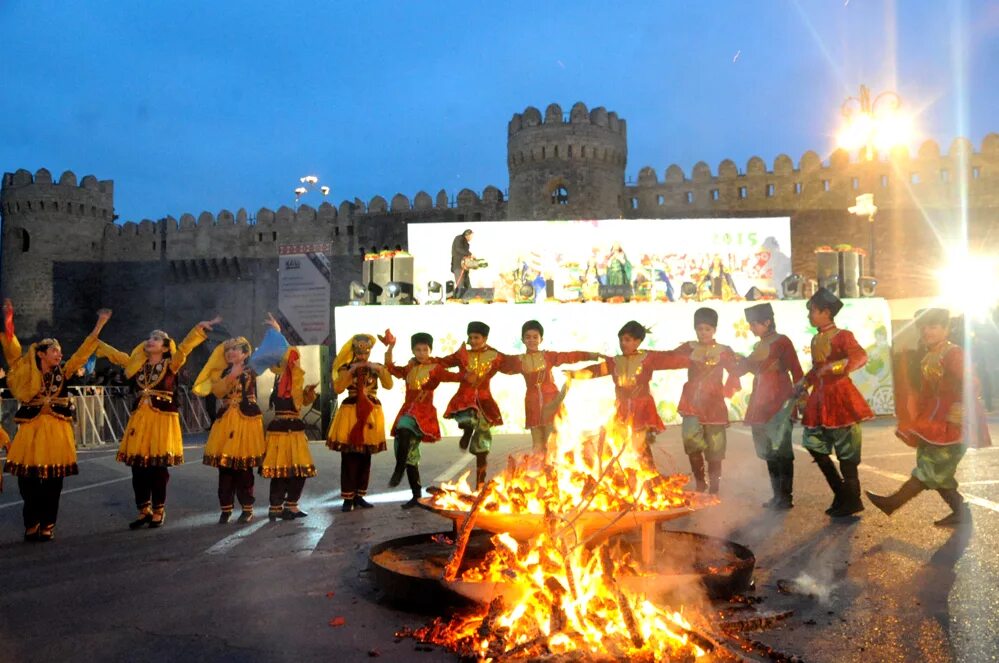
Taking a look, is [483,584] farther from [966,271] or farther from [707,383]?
[966,271]

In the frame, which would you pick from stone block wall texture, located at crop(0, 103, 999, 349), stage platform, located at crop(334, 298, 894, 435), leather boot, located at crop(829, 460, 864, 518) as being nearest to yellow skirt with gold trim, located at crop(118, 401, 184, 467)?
leather boot, located at crop(829, 460, 864, 518)

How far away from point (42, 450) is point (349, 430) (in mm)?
2208

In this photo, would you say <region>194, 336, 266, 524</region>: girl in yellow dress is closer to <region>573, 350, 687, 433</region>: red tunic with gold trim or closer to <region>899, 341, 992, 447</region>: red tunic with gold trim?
<region>573, 350, 687, 433</region>: red tunic with gold trim

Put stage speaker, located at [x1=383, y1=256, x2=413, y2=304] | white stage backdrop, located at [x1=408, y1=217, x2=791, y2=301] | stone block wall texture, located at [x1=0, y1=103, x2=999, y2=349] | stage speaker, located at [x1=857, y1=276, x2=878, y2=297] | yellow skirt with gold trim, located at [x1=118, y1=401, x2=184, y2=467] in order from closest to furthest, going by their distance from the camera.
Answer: yellow skirt with gold trim, located at [x1=118, y1=401, x2=184, y2=467], stage speaker, located at [x1=857, y1=276, x2=878, y2=297], stage speaker, located at [x1=383, y1=256, x2=413, y2=304], white stage backdrop, located at [x1=408, y1=217, x2=791, y2=301], stone block wall texture, located at [x1=0, y1=103, x2=999, y2=349]

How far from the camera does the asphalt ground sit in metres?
3.02

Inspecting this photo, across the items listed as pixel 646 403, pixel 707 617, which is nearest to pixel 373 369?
pixel 646 403

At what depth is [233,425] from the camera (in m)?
5.75

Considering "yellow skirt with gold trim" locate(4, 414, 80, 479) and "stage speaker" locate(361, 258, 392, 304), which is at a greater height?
"stage speaker" locate(361, 258, 392, 304)

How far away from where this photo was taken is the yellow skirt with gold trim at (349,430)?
246 inches

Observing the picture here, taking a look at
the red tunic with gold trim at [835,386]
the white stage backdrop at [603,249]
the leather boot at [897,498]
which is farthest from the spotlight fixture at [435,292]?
the leather boot at [897,498]

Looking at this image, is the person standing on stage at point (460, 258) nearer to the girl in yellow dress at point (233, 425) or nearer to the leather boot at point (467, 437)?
the leather boot at point (467, 437)

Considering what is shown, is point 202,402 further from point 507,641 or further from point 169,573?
point 507,641

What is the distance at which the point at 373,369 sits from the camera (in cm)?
646

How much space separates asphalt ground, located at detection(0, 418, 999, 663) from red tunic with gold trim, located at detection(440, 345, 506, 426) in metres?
0.96
